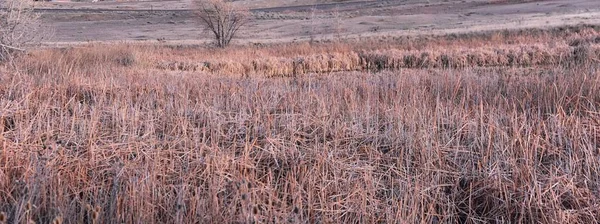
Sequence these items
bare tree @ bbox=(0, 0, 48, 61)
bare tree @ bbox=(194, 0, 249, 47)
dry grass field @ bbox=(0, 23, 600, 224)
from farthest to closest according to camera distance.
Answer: bare tree @ bbox=(194, 0, 249, 47) < bare tree @ bbox=(0, 0, 48, 61) < dry grass field @ bbox=(0, 23, 600, 224)

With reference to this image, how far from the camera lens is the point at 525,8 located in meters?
53.8

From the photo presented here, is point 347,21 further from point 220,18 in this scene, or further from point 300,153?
point 300,153

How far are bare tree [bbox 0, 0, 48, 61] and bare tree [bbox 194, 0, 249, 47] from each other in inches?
762

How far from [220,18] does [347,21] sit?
60.8 feet

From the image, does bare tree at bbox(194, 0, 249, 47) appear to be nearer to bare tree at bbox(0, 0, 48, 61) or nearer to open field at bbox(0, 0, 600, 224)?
bare tree at bbox(0, 0, 48, 61)

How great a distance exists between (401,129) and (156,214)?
2.47 metres

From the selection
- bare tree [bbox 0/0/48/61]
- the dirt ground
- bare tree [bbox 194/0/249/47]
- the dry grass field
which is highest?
bare tree [bbox 0/0/48/61]

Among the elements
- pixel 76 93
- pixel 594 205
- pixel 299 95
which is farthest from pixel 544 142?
pixel 76 93

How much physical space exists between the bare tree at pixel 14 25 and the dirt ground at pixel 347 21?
22161mm

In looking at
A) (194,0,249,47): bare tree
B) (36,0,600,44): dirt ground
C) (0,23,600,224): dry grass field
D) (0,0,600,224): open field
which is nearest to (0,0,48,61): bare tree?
(0,0,600,224): open field

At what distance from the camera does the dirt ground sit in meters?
41.3

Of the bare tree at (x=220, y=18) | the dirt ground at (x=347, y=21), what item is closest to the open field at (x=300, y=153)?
the bare tree at (x=220, y=18)

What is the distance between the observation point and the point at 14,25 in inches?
586

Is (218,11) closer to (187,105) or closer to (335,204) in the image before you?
(187,105)
